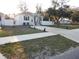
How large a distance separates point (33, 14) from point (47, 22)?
4.99 metres

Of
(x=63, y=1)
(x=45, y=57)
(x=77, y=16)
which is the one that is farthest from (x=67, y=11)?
(x=45, y=57)

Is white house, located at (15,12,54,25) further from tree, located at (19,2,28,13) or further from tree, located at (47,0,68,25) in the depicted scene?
tree, located at (47,0,68,25)

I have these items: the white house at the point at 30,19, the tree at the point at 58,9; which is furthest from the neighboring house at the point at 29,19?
the tree at the point at 58,9

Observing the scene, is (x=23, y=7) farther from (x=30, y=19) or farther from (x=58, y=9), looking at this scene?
(x=58, y=9)

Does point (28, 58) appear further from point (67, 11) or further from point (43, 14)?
point (43, 14)

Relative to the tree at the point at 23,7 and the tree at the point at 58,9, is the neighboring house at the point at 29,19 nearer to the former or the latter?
the tree at the point at 23,7

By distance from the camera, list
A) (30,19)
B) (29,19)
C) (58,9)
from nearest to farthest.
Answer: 1. (58,9)
2. (29,19)
3. (30,19)

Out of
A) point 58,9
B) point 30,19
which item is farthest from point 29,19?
point 58,9

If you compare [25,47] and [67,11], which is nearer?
[25,47]

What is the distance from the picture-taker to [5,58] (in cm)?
987

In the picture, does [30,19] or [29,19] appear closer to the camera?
[29,19]

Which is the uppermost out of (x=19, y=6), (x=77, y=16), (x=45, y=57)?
(x=19, y=6)

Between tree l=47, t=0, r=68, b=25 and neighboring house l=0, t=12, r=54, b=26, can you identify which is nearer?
tree l=47, t=0, r=68, b=25

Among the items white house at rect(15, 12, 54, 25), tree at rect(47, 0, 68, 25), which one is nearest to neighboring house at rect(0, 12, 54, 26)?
white house at rect(15, 12, 54, 25)
